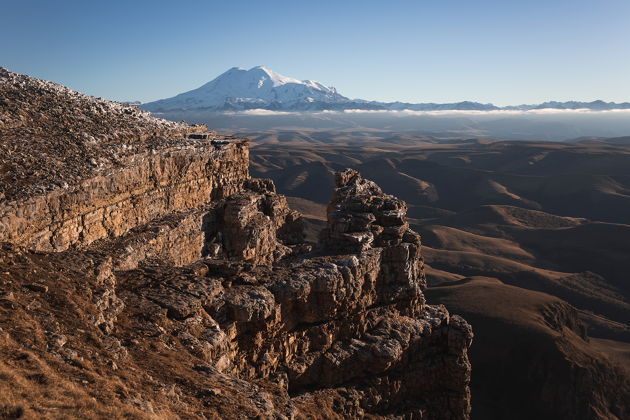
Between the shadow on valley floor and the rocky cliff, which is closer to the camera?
the rocky cliff

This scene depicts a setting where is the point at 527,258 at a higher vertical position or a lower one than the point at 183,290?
lower

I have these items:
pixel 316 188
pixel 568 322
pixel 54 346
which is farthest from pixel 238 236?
pixel 316 188

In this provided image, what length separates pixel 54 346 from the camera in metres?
6.62

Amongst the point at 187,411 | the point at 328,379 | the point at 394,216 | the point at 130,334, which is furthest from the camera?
the point at 394,216

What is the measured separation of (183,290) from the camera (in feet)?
32.7

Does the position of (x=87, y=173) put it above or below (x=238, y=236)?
above

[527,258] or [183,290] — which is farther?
[527,258]

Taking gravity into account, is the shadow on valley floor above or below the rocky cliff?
below

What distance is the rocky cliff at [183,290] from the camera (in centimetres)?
684

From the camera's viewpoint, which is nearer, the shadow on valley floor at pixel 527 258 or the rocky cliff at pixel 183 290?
the rocky cliff at pixel 183 290

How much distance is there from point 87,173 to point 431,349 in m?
10.4

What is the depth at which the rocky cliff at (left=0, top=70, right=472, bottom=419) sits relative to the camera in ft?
22.4

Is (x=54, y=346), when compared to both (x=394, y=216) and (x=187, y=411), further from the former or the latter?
(x=394, y=216)

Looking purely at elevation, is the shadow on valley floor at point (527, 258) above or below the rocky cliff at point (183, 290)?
below
